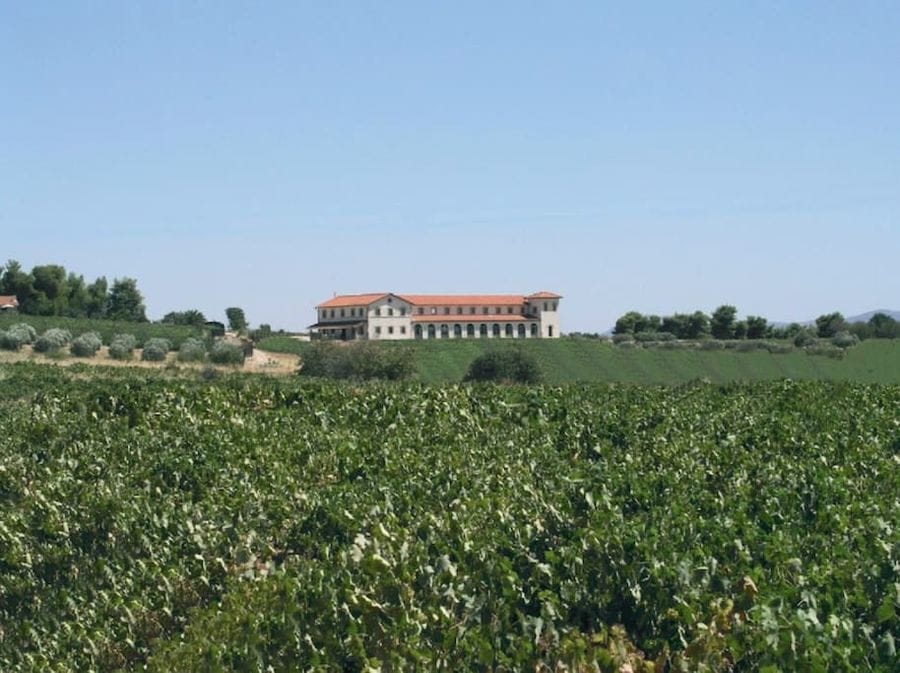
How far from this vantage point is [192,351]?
275 ft

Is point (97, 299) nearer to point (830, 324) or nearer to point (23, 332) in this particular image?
point (23, 332)

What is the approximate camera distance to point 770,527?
13.0 m

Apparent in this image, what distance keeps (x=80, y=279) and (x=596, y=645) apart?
125333 millimetres

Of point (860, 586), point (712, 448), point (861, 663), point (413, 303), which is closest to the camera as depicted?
point (861, 663)

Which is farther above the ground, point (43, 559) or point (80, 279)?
point (80, 279)

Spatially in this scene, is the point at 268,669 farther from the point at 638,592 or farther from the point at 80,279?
the point at 80,279

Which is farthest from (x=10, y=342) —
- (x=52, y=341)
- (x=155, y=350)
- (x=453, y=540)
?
(x=453, y=540)

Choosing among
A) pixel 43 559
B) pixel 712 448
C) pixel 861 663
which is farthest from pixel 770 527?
pixel 43 559

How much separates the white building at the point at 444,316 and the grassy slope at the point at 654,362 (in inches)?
798

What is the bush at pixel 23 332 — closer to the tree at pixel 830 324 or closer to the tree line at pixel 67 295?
the tree line at pixel 67 295

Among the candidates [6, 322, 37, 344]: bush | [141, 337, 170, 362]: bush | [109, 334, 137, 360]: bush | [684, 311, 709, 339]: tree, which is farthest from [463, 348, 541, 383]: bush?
[684, 311, 709, 339]: tree

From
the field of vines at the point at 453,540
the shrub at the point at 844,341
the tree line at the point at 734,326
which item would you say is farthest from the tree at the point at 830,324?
the field of vines at the point at 453,540

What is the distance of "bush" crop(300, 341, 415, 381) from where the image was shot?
74.3 metres

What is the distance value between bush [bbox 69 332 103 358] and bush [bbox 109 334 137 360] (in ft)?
3.53
